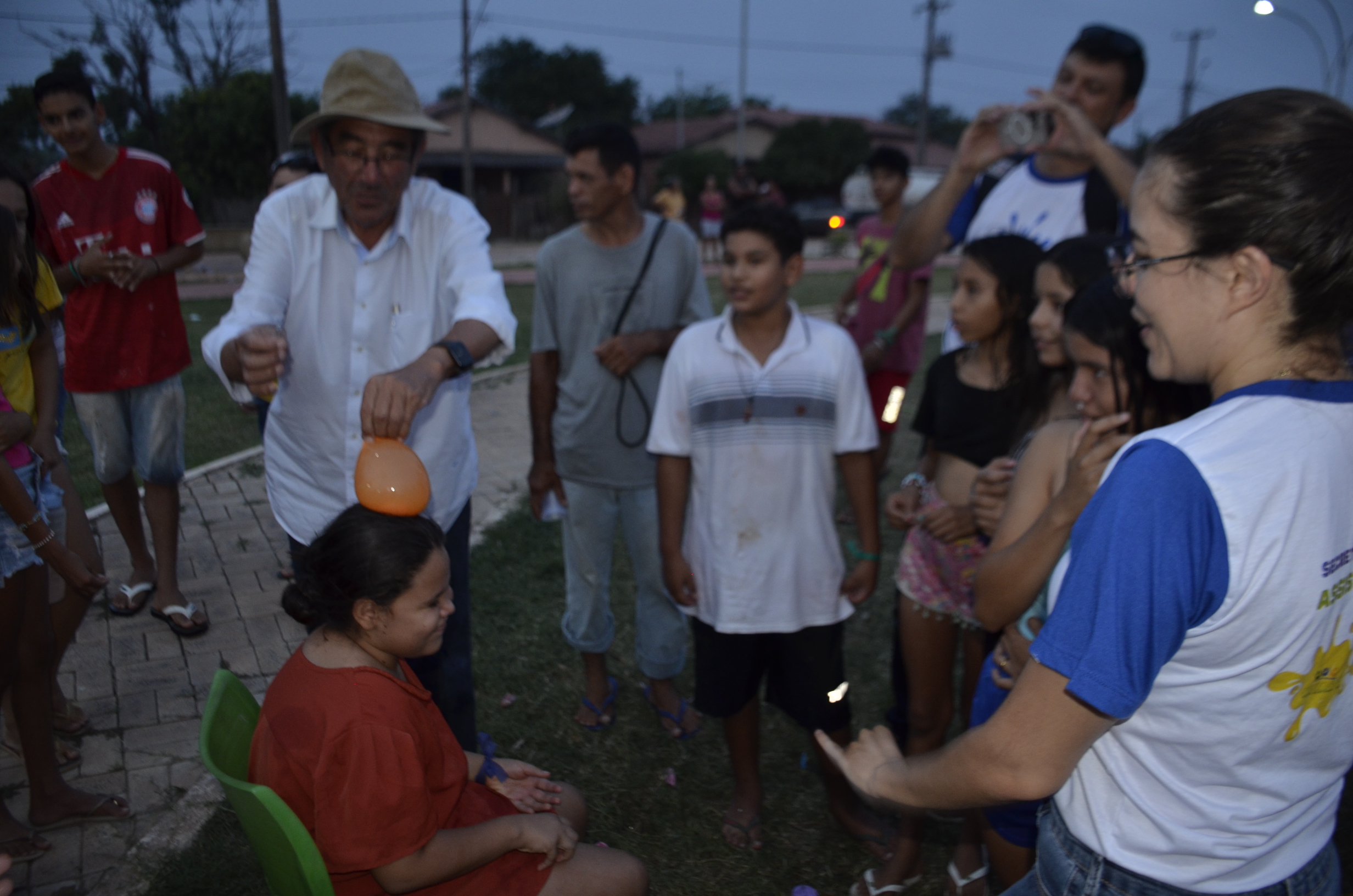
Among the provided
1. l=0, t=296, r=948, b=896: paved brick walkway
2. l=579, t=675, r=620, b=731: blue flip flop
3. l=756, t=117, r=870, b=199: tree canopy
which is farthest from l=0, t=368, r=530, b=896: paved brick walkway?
l=756, t=117, r=870, b=199: tree canopy

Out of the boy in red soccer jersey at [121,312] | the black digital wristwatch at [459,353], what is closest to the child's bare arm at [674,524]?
the black digital wristwatch at [459,353]

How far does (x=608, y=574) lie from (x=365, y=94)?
1983 mm

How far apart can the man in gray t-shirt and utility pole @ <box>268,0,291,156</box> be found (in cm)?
1121

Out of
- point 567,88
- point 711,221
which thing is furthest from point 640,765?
point 567,88

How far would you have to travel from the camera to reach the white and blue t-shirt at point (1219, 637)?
1.06 metres

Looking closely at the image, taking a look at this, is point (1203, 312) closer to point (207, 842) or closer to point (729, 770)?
point (729, 770)

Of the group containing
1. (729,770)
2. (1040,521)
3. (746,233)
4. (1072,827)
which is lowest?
(729,770)

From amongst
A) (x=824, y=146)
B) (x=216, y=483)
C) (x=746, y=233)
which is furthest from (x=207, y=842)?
(x=824, y=146)

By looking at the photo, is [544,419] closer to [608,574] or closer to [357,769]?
[608,574]

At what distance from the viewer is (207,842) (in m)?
2.86

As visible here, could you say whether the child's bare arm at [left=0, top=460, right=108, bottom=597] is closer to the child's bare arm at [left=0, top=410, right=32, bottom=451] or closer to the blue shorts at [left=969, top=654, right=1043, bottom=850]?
the child's bare arm at [left=0, top=410, right=32, bottom=451]

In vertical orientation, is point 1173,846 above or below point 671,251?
below

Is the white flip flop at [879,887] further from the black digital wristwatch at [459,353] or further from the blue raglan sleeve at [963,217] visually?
the blue raglan sleeve at [963,217]

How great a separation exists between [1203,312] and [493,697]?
128 inches
